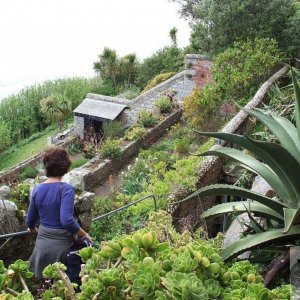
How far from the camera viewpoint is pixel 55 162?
3602 millimetres

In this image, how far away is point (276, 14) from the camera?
40.2 feet

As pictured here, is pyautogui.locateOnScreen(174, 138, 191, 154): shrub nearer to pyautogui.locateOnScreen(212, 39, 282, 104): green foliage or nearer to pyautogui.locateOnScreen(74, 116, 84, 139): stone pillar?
pyautogui.locateOnScreen(212, 39, 282, 104): green foliage

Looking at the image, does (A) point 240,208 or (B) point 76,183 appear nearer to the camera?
(A) point 240,208

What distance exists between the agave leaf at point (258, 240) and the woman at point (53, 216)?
1.17 metres

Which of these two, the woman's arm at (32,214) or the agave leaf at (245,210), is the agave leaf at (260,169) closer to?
the agave leaf at (245,210)

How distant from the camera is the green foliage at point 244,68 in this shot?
431 inches

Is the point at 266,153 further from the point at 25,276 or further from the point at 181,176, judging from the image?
the point at 181,176

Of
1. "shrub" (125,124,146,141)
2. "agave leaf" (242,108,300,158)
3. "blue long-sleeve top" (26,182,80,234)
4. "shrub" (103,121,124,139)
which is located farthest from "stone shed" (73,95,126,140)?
"agave leaf" (242,108,300,158)

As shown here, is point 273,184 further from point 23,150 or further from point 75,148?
point 23,150

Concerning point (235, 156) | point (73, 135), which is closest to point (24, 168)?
point (73, 135)

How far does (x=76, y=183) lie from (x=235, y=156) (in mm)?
2091

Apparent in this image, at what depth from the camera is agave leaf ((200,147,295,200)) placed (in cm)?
340

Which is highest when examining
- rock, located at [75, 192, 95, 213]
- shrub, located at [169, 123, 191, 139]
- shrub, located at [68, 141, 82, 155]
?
rock, located at [75, 192, 95, 213]

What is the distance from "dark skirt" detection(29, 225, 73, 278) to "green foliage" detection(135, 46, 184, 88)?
1989cm
